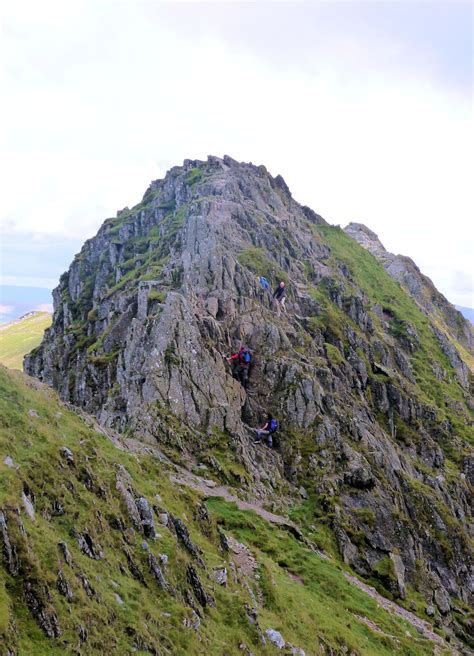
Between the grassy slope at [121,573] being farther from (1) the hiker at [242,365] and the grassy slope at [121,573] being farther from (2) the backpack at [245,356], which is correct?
(2) the backpack at [245,356]

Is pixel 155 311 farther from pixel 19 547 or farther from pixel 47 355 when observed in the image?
pixel 19 547

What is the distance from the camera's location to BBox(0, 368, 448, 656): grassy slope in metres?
17.9

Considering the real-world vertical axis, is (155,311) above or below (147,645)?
above

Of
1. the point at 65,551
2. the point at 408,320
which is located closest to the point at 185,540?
the point at 65,551

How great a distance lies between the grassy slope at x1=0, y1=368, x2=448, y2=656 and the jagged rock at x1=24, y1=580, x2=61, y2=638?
0.63ft

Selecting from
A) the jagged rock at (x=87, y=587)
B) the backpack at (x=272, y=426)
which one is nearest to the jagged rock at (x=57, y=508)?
the jagged rock at (x=87, y=587)

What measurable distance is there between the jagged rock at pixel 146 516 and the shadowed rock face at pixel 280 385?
63.8ft

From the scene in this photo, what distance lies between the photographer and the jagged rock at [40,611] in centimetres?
1672

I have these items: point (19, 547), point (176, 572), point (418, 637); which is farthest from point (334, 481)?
point (19, 547)

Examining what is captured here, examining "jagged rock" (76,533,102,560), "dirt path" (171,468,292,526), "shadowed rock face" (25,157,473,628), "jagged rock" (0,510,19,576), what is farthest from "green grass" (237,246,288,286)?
"jagged rock" (0,510,19,576)

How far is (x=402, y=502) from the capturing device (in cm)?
5591

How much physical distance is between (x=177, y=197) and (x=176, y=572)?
94.4 m

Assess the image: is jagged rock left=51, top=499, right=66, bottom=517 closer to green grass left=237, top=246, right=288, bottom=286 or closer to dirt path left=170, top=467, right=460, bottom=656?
dirt path left=170, top=467, right=460, bottom=656

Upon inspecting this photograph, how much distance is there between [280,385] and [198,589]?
34.7 m
